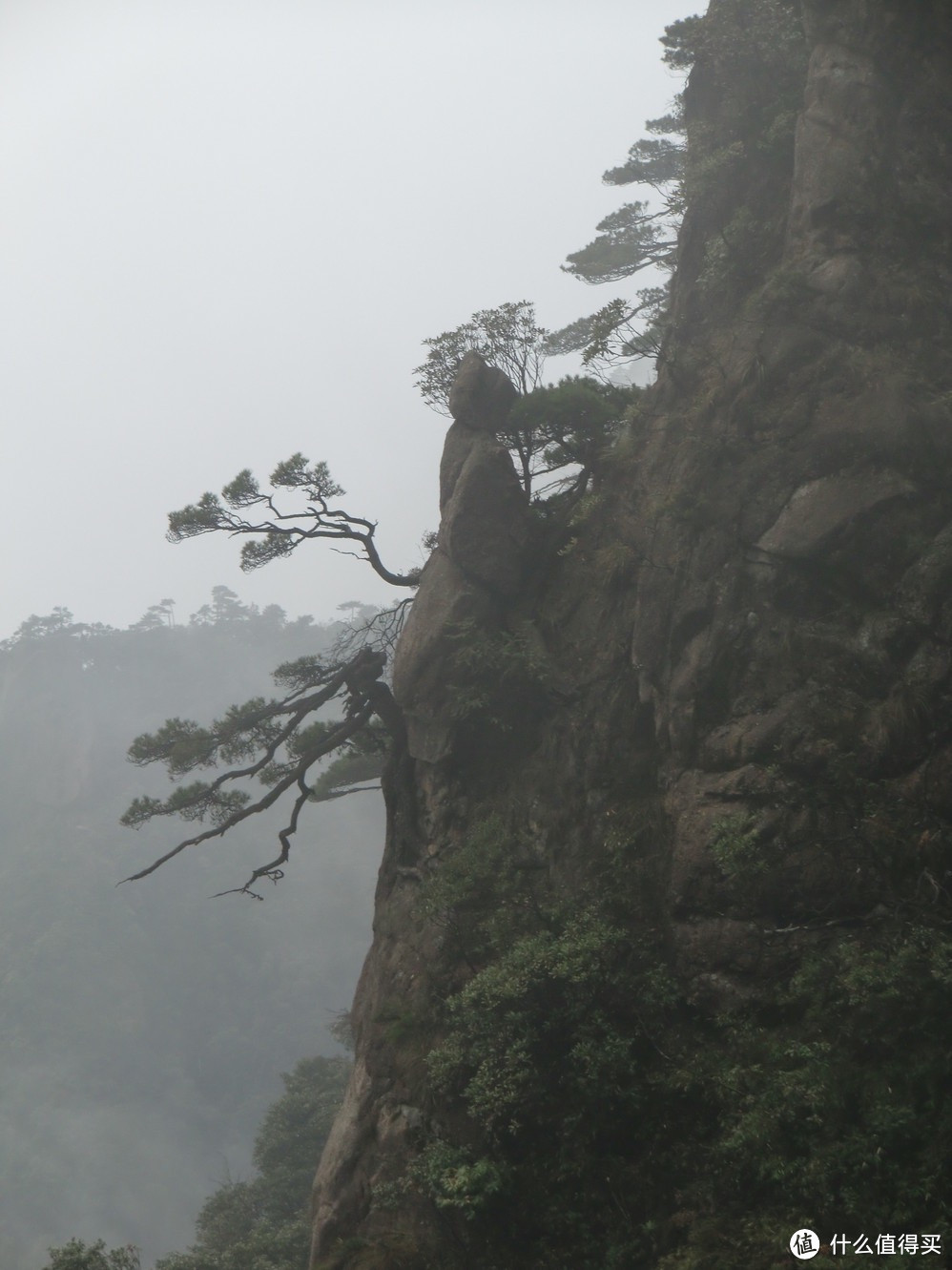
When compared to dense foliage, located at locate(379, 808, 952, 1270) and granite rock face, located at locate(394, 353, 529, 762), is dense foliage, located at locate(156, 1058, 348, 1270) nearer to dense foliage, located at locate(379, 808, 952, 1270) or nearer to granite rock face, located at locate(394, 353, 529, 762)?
dense foliage, located at locate(379, 808, 952, 1270)

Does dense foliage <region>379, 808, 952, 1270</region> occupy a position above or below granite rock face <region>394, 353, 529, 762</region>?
below

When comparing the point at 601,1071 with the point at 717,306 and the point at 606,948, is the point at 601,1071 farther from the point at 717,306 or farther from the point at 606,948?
the point at 717,306

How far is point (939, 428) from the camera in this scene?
9672mm

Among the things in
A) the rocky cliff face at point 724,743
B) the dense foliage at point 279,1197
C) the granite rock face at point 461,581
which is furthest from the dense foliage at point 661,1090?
the dense foliage at point 279,1197

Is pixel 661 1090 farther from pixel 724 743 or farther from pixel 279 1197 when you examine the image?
pixel 279 1197

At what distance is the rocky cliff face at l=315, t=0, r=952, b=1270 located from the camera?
7.71m

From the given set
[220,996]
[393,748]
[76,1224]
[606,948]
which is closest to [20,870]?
[220,996]

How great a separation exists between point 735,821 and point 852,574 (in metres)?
3.04

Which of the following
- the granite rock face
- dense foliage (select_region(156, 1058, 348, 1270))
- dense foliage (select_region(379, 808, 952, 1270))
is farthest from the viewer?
dense foliage (select_region(156, 1058, 348, 1270))

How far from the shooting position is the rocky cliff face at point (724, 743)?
25.3ft

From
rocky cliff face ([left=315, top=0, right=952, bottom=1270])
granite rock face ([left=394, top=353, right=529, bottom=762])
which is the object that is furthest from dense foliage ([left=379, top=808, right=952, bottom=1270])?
granite rock face ([left=394, top=353, right=529, bottom=762])

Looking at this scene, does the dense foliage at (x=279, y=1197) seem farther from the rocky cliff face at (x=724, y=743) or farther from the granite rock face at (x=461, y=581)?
the granite rock face at (x=461, y=581)

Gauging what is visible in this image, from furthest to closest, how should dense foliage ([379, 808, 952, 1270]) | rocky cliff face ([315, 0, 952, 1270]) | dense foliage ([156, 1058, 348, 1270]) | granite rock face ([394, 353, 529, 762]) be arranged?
1. dense foliage ([156, 1058, 348, 1270])
2. granite rock face ([394, 353, 529, 762])
3. rocky cliff face ([315, 0, 952, 1270])
4. dense foliage ([379, 808, 952, 1270])

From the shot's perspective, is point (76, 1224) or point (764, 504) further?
point (76, 1224)
